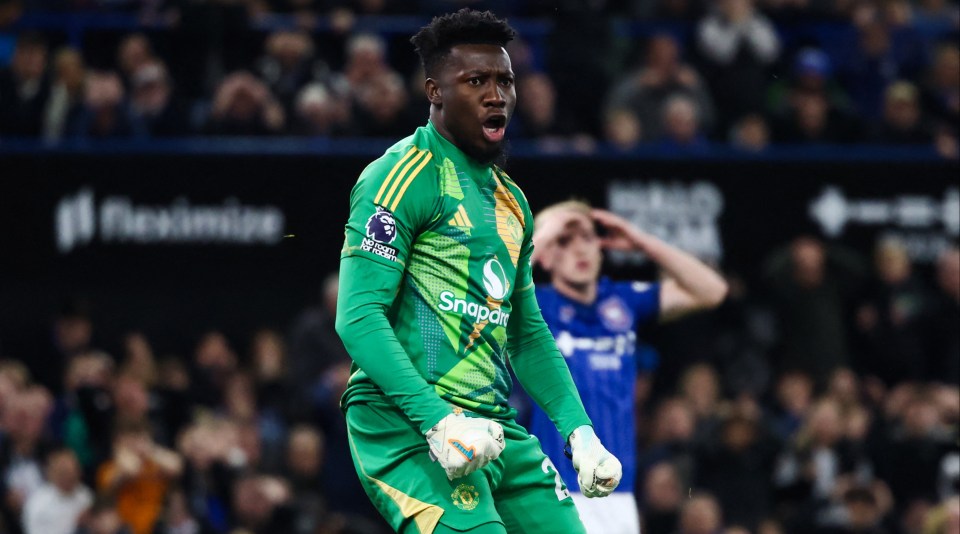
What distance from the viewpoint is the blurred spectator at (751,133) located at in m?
13.8

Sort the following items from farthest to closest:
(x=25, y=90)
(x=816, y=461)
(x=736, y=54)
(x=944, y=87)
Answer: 1. (x=944, y=87)
2. (x=736, y=54)
3. (x=25, y=90)
4. (x=816, y=461)

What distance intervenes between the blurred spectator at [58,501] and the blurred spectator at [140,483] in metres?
0.19

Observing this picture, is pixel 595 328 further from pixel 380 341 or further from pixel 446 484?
pixel 380 341

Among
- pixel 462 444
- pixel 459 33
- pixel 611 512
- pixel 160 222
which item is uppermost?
pixel 459 33

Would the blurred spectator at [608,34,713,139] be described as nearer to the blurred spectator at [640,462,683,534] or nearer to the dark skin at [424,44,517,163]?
the blurred spectator at [640,462,683,534]

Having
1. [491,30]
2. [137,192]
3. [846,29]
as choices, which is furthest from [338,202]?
[491,30]

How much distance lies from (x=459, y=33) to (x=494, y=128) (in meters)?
0.31

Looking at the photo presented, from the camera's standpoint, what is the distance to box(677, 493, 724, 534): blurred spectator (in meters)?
10.9

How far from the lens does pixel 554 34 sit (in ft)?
47.2

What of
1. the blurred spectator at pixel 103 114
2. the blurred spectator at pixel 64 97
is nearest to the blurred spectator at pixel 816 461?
the blurred spectator at pixel 103 114

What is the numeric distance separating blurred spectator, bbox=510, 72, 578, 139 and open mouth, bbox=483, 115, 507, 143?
8.25 meters

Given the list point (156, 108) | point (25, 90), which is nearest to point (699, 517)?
point (156, 108)

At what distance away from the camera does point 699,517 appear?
10867mm

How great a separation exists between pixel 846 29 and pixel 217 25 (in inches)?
242
